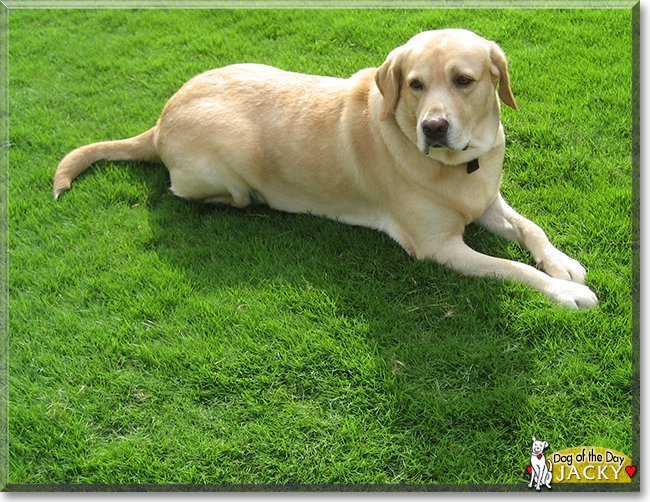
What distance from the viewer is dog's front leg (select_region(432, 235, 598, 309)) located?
339cm

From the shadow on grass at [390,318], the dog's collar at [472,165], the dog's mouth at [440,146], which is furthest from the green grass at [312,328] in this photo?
the dog's mouth at [440,146]

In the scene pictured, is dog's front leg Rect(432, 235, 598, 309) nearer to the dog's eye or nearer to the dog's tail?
the dog's eye

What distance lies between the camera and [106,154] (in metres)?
5.14

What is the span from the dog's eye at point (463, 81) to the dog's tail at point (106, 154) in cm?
279

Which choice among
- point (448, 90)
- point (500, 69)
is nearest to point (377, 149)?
point (448, 90)

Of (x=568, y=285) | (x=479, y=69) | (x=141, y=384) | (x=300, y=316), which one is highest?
(x=479, y=69)

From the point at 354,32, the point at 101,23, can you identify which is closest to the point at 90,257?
the point at 354,32

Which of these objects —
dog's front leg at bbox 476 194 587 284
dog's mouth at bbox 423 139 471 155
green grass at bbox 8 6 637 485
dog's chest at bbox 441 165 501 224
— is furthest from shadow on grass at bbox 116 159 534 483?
dog's mouth at bbox 423 139 471 155

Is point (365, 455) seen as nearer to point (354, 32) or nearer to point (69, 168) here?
point (69, 168)

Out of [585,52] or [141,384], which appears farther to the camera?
[585,52]

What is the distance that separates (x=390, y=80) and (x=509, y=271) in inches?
58.1

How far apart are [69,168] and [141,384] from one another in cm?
253

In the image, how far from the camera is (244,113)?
4.52 m

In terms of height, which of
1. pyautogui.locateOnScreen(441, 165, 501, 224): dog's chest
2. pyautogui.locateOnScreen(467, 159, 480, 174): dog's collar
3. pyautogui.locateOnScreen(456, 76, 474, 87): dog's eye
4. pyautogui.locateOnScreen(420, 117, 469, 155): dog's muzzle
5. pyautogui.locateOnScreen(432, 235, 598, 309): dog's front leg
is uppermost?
pyautogui.locateOnScreen(456, 76, 474, 87): dog's eye
